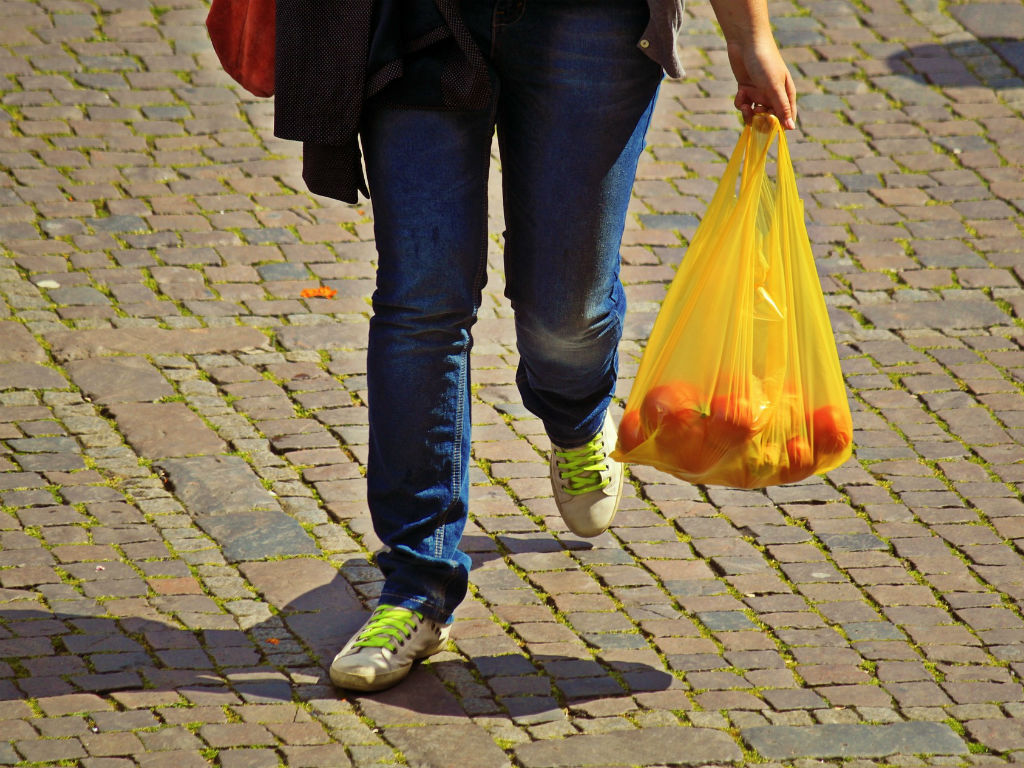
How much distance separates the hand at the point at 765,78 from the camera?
2914 mm

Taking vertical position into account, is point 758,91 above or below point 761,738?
above

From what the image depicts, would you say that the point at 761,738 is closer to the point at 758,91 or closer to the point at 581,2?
the point at 758,91

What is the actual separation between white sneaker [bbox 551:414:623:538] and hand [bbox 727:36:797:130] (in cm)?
90

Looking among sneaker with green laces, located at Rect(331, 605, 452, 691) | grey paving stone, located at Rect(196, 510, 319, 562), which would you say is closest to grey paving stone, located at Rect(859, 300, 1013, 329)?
grey paving stone, located at Rect(196, 510, 319, 562)

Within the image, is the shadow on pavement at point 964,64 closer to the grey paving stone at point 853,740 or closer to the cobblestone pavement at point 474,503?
the cobblestone pavement at point 474,503

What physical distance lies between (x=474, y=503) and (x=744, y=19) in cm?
148

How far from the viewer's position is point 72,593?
10.8 feet

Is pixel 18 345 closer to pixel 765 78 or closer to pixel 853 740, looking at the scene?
pixel 765 78

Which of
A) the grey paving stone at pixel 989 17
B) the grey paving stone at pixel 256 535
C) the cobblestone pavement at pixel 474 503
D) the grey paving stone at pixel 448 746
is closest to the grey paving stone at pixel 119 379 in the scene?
the cobblestone pavement at pixel 474 503

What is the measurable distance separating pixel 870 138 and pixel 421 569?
360cm

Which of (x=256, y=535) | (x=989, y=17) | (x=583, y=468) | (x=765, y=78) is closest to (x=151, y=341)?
(x=256, y=535)

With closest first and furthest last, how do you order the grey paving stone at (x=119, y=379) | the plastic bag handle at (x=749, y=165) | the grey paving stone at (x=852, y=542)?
the plastic bag handle at (x=749, y=165) < the grey paving stone at (x=852, y=542) < the grey paving stone at (x=119, y=379)

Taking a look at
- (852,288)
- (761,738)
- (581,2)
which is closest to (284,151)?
(852,288)

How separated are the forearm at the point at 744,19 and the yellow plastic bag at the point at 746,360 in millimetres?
191
